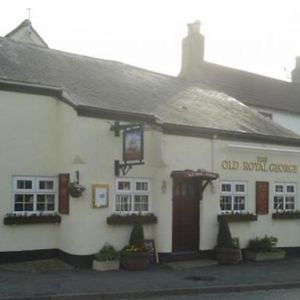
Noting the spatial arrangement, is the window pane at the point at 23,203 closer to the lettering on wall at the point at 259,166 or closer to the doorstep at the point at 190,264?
the doorstep at the point at 190,264

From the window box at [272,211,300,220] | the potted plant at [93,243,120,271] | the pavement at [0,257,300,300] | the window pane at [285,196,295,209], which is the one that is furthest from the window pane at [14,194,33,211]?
the window pane at [285,196,295,209]

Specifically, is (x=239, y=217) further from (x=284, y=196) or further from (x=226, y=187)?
(x=284, y=196)

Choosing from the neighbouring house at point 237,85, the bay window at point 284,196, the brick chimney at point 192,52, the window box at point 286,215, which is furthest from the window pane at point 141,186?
the brick chimney at point 192,52

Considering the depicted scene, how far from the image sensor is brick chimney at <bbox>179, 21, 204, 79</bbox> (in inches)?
1164

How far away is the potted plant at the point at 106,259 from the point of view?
46.1 feet

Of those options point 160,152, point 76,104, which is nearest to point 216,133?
point 160,152

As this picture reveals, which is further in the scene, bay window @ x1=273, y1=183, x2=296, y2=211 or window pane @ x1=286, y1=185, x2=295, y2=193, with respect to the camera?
window pane @ x1=286, y1=185, x2=295, y2=193

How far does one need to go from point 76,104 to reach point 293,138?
7.98 meters

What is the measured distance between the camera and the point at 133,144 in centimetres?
1419

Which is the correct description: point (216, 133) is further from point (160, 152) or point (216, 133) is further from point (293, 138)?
point (293, 138)

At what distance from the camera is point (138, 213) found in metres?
15.3

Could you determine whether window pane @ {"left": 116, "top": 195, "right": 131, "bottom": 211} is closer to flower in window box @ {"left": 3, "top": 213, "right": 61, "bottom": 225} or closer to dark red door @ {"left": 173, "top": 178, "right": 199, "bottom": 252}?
dark red door @ {"left": 173, "top": 178, "right": 199, "bottom": 252}

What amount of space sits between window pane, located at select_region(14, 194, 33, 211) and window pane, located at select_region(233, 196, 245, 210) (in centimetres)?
636

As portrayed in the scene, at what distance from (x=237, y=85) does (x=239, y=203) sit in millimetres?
14012
